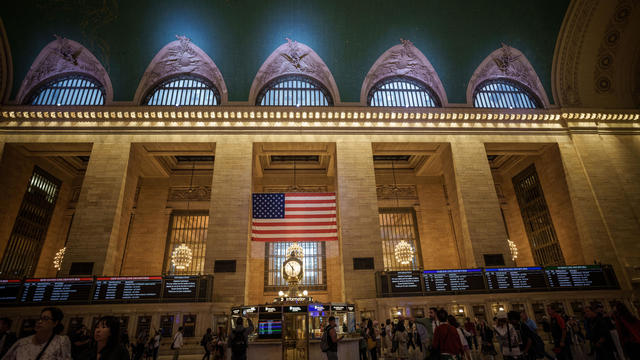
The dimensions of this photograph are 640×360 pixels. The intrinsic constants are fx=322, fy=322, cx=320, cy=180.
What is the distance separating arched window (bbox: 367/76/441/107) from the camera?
15125 mm

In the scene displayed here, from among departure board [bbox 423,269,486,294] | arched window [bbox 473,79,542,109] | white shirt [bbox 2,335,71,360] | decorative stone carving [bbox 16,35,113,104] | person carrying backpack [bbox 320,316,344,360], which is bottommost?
person carrying backpack [bbox 320,316,344,360]

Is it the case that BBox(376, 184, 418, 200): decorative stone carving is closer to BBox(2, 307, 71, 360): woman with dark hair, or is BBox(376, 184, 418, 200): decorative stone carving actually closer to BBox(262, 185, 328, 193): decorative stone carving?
BBox(262, 185, 328, 193): decorative stone carving

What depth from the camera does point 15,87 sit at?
45.2ft

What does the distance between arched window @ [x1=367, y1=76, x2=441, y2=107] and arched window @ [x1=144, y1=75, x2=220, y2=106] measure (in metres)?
7.36

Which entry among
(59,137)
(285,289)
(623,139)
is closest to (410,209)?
(285,289)

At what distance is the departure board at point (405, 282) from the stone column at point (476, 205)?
113 inches

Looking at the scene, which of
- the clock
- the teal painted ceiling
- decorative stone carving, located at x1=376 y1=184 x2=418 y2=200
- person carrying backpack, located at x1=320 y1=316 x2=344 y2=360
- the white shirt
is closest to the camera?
the white shirt

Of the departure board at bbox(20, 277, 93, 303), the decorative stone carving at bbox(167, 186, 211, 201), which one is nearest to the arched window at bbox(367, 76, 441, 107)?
the decorative stone carving at bbox(167, 186, 211, 201)

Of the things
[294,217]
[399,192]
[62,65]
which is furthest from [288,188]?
[62,65]

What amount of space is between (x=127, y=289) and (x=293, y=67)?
1109 centimetres

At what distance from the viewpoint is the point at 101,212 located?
12219 millimetres

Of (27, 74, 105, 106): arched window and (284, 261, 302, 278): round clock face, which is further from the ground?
(27, 74, 105, 106): arched window

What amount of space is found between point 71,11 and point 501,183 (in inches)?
887

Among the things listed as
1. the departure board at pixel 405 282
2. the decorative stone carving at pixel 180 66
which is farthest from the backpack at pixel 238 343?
the decorative stone carving at pixel 180 66
